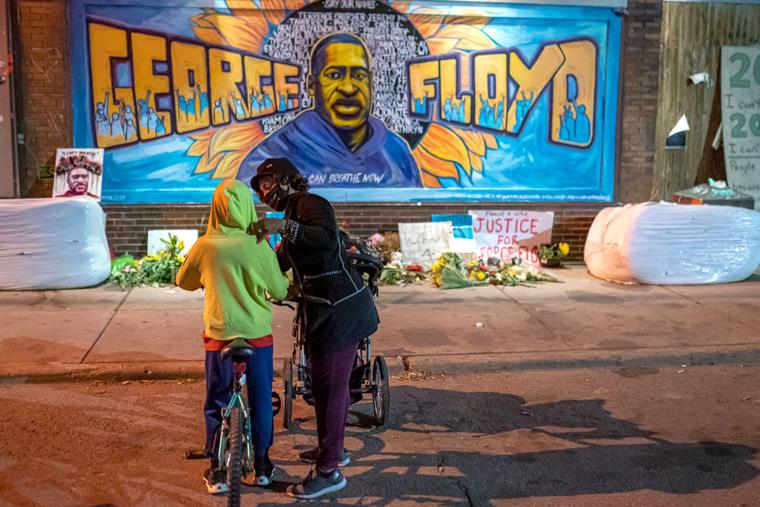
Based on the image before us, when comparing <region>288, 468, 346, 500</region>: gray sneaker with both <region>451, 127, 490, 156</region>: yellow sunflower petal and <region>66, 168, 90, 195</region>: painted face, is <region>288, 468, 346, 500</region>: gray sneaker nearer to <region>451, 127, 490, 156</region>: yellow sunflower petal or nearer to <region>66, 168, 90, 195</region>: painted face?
<region>66, 168, 90, 195</region>: painted face

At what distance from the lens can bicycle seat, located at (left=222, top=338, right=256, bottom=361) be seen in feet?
12.1

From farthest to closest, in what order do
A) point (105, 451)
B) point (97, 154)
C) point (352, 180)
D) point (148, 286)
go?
point (352, 180) → point (97, 154) → point (148, 286) → point (105, 451)

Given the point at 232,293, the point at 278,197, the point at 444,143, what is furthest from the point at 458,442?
the point at 444,143

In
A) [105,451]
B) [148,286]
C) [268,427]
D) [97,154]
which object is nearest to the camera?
[268,427]

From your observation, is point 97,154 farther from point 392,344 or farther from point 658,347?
point 658,347

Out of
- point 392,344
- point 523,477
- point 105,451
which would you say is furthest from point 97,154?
point 523,477

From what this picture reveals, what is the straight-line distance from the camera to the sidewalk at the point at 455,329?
6.45 meters

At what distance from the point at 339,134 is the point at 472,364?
4.87 meters

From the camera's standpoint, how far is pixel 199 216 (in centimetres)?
1027

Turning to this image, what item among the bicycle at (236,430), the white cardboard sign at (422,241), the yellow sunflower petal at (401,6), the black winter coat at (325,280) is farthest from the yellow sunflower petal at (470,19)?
the bicycle at (236,430)

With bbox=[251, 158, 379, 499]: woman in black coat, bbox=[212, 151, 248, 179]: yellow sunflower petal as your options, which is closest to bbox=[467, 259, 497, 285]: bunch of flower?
bbox=[212, 151, 248, 179]: yellow sunflower petal

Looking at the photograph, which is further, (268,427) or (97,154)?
(97,154)

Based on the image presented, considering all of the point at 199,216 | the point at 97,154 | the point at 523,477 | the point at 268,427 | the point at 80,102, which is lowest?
the point at 523,477

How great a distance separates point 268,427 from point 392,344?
9.34ft
